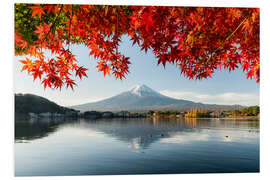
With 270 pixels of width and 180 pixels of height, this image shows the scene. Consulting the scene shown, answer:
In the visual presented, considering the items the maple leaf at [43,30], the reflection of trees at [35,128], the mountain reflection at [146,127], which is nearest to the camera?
the maple leaf at [43,30]

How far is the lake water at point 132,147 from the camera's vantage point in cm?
317

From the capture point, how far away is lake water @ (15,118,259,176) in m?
3.17

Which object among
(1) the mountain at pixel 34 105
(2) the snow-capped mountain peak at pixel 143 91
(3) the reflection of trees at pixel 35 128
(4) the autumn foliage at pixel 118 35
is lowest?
(3) the reflection of trees at pixel 35 128

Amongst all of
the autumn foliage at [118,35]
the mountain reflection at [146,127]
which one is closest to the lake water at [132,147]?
the mountain reflection at [146,127]

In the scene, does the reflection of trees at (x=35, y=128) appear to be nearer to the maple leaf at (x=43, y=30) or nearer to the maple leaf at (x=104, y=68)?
the maple leaf at (x=104, y=68)

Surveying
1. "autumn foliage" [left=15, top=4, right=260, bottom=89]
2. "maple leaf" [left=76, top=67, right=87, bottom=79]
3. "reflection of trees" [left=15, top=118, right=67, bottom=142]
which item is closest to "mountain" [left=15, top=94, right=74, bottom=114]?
"reflection of trees" [left=15, top=118, right=67, bottom=142]

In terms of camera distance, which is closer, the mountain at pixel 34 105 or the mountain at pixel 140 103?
the mountain at pixel 34 105

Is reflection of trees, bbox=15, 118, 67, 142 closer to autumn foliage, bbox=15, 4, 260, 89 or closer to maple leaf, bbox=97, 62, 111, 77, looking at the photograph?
autumn foliage, bbox=15, 4, 260, 89

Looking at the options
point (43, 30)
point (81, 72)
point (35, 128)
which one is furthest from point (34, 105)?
point (43, 30)

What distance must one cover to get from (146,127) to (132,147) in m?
0.51

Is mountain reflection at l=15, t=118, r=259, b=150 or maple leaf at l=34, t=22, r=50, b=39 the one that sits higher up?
maple leaf at l=34, t=22, r=50, b=39

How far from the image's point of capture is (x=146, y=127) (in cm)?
376
